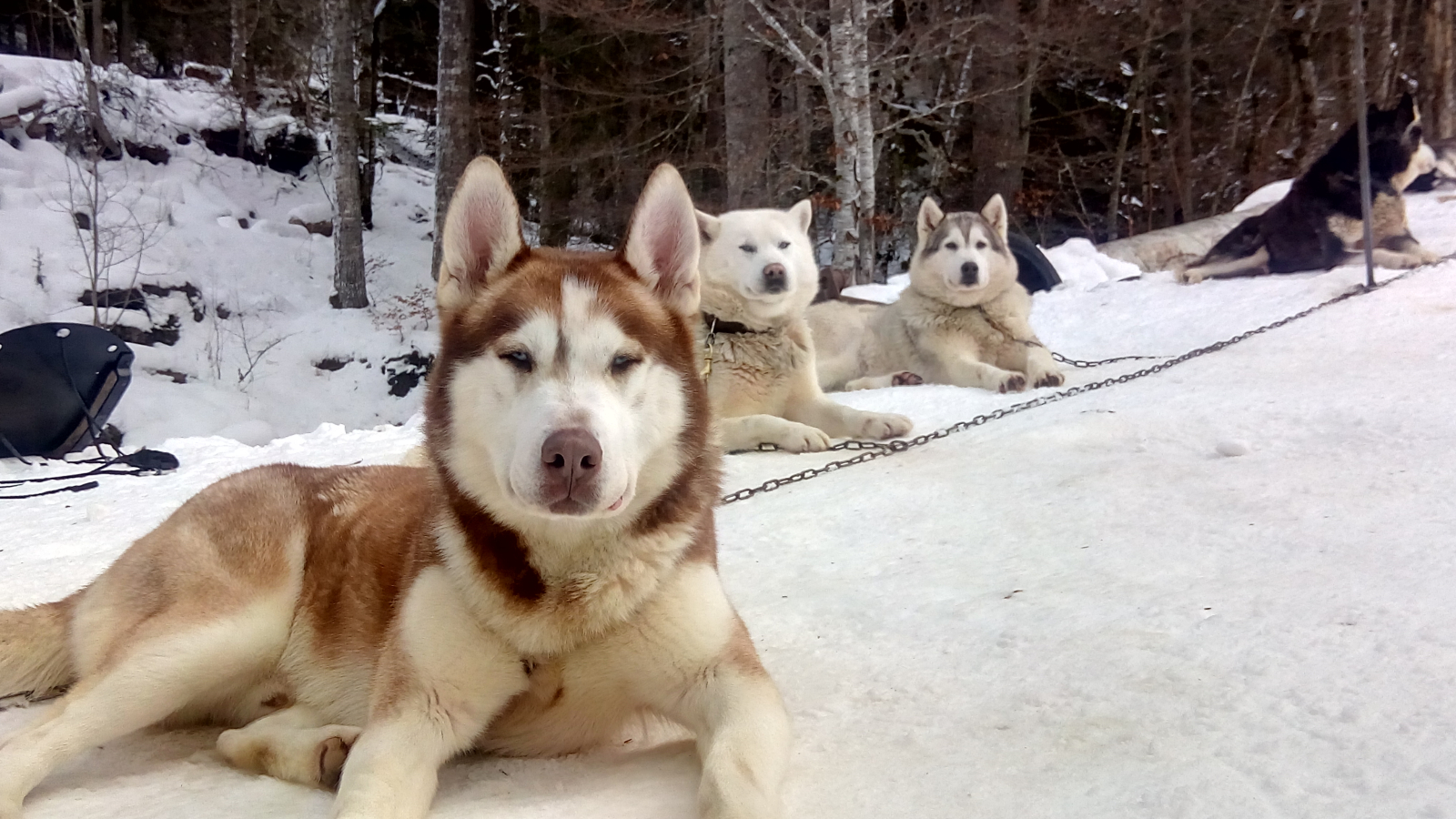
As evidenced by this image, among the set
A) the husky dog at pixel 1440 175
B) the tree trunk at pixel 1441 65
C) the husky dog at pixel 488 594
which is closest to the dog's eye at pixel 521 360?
the husky dog at pixel 488 594

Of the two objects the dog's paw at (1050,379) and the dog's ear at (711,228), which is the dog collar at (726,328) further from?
the dog's paw at (1050,379)

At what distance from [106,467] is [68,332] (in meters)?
0.95

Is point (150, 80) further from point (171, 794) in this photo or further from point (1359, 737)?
point (1359, 737)

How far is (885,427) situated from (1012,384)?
1.65m

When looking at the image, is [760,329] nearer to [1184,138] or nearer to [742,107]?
[742,107]

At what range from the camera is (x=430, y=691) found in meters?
1.75

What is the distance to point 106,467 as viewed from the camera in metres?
5.24

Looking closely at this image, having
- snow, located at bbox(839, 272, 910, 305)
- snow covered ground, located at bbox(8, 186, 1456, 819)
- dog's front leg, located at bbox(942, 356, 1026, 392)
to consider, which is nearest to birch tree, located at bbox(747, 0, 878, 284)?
snow, located at bbox(839, 272, 910, 305)

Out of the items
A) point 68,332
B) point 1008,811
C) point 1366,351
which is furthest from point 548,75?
point 1008,811

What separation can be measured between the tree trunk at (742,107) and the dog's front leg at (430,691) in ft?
A: 35.6

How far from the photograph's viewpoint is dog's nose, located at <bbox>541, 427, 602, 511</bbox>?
1.65 metres

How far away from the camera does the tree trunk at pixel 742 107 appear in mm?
12156

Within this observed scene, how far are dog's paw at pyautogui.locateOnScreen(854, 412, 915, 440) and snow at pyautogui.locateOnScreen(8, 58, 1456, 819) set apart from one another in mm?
349

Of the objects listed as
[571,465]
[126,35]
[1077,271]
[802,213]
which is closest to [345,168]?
[126,35]
